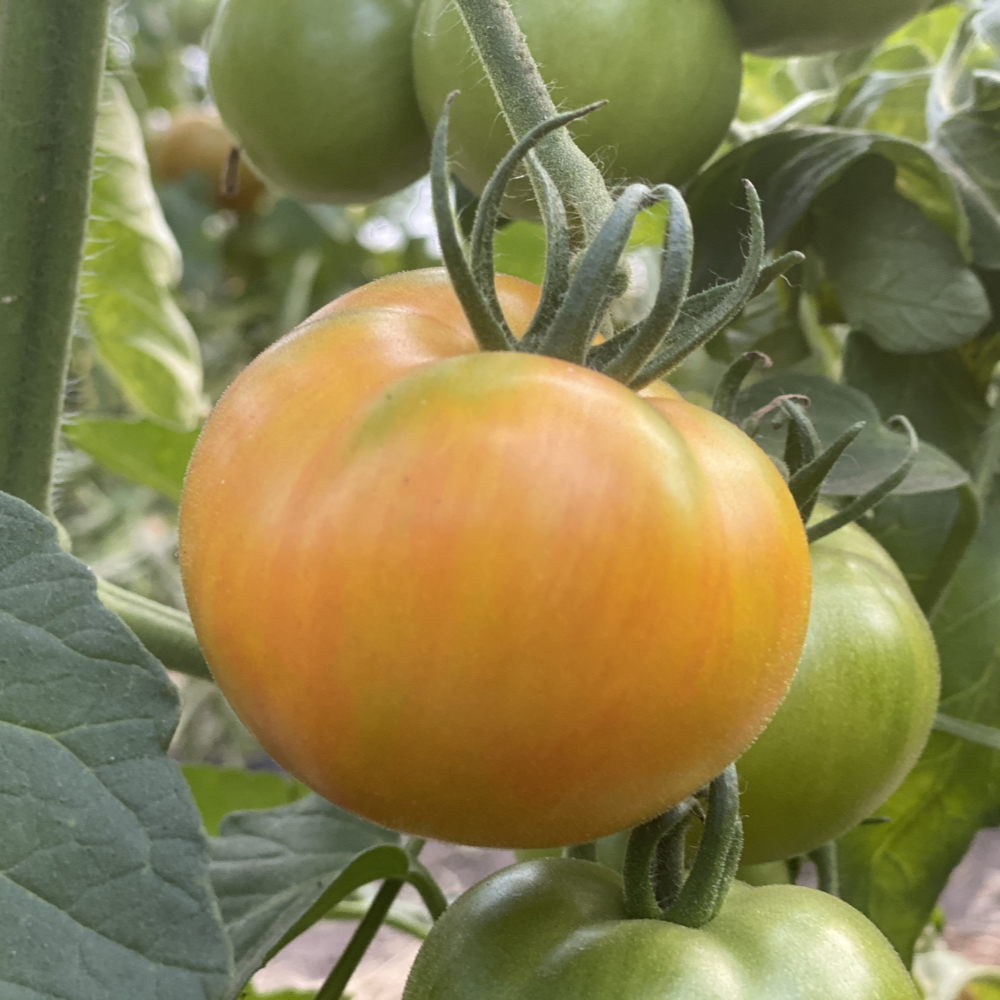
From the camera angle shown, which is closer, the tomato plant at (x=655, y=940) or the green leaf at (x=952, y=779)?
the tomato plant at (x=655, y=940)

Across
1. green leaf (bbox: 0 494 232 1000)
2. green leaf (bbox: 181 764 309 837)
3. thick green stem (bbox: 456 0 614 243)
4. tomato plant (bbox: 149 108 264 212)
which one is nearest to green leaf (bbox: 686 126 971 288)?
thick green stem (bbox: 456 0 614 243)

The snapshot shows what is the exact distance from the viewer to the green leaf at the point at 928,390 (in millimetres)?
706

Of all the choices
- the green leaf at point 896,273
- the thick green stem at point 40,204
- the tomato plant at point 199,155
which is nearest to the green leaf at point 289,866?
the thick green stem at point 40,204

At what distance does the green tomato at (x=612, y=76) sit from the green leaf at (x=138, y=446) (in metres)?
0.37

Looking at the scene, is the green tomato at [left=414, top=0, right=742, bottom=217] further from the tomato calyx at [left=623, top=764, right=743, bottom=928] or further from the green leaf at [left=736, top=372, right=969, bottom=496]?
the tomato calyx at [left=623, top=764, right=743, bottom=928]

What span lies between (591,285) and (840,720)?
0.26 meters

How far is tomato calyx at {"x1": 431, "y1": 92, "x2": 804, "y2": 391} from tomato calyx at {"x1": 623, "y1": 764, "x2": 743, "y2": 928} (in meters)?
0.17

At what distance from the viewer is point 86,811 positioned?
1.10 feet

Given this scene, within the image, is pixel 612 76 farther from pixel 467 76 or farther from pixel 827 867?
pixel 827 867

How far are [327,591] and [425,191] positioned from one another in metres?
0.51

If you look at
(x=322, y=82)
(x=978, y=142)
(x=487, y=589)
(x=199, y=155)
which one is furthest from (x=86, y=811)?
(x=199, y=155)

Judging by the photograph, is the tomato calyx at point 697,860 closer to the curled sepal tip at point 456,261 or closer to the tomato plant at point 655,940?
the tomato plant at point 655,940

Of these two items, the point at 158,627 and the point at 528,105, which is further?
the point at 158,627

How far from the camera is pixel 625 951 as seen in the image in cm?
38
